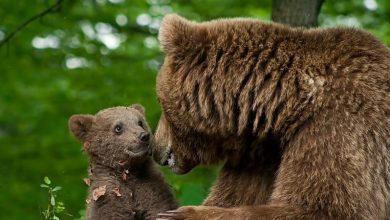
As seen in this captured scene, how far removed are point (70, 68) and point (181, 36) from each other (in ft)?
22.9

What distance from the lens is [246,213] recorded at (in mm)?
4430

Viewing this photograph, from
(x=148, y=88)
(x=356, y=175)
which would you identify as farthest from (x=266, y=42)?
(x=148, y=88)

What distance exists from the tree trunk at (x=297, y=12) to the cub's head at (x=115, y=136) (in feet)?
6.78

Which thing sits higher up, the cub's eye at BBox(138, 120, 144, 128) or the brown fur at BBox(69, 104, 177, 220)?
the cub's eye at BBox(138, 120, 144, 128)

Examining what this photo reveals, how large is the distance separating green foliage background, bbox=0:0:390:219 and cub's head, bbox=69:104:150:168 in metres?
5.02

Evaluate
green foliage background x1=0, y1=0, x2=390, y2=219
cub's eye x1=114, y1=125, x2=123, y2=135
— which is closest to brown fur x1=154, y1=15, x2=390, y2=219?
cub's eye x1=114, y1=125, x2=123, y2=135

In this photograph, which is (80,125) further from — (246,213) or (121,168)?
(246,213)

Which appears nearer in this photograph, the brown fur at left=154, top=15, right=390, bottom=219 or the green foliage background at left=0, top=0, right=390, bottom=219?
the brown fur at left=154, top=15, right=390, bottom=219

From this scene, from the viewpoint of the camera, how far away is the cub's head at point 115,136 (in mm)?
5395

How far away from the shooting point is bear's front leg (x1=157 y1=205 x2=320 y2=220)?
4375 mm

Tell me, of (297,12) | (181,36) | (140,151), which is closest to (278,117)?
(181,36)

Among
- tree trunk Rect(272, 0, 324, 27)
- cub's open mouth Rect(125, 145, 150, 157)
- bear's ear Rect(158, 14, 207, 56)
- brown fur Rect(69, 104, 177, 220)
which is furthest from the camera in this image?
tree trunk Rect(272, 0, 324, 27)

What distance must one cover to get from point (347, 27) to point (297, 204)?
1.17 metres

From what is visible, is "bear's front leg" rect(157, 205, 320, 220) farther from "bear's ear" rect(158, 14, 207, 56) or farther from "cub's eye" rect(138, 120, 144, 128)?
"cub's eye" rect(138, 120, 144, 128)
